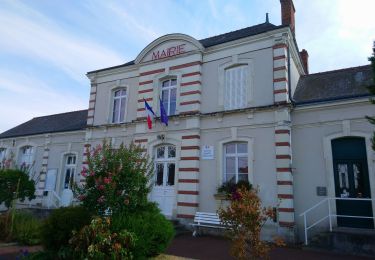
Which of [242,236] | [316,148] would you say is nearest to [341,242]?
[316,148]

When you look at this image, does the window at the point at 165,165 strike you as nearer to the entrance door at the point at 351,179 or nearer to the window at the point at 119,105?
the window at the point at 119,105

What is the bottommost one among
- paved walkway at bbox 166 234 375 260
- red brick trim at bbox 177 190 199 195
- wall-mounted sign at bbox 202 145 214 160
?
paved walkway at bbox 166 234 375 260

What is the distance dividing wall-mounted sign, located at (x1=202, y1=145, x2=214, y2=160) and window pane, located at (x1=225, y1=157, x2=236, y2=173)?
594mm

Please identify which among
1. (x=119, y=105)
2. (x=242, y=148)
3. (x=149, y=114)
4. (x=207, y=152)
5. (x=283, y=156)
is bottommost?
(x=283, y=156)

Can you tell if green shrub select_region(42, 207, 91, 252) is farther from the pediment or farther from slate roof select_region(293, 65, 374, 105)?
the pediment

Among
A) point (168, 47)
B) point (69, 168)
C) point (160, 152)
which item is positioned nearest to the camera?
point (160, 152)

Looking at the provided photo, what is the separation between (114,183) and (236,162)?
5684mm

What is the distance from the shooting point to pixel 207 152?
11.8m

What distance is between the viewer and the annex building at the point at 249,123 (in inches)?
385

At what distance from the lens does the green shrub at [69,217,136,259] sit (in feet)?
18.8

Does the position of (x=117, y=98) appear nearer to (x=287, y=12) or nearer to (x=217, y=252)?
(x=287, y=12)

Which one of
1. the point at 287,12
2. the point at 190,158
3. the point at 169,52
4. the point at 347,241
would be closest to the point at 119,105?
the point at 169,52

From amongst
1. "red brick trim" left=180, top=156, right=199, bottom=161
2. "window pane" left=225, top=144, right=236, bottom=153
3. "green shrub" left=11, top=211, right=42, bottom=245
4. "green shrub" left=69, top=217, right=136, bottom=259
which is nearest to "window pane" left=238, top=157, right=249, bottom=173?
"window pane" left=225, top=144, right=236, bottom=153

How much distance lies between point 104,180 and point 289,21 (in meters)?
10.9
